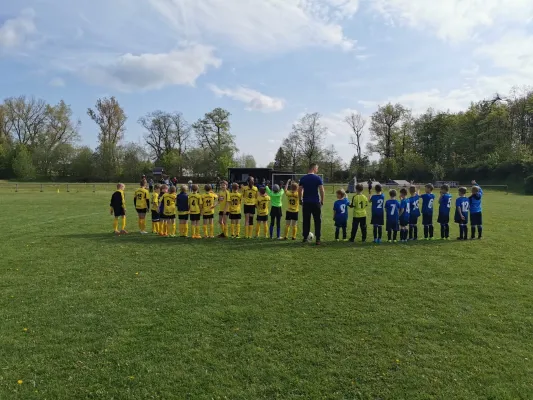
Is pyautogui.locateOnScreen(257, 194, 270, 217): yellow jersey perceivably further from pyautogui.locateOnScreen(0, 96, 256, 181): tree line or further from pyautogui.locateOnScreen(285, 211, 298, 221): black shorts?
pyautogui.locateOnScreen(0, 96, 256, 181): tree line

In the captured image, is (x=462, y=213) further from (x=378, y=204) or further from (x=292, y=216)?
(x=292, y=216)

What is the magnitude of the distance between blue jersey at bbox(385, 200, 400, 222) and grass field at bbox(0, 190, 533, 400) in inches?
92.2

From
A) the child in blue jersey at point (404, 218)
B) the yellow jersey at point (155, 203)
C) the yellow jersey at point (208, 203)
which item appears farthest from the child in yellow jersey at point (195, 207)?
the child in blue jersey at point (404, 218)

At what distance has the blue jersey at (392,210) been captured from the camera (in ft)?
40.3

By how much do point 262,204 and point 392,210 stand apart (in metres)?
4.19

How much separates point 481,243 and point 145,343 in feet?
35.2

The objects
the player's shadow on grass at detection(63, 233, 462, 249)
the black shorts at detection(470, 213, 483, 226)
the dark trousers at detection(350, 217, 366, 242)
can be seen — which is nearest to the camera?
the player's shadow on grass at detection(63, 233, 462, 249)

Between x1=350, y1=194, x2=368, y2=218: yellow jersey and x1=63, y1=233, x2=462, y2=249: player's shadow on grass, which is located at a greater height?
x1=350, y1=194, x2=368, y2=218: yellow jersey

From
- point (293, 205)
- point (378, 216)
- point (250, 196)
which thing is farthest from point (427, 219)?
point (250, 196)

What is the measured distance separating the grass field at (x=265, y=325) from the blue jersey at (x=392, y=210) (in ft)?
7.68

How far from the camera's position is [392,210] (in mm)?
12305

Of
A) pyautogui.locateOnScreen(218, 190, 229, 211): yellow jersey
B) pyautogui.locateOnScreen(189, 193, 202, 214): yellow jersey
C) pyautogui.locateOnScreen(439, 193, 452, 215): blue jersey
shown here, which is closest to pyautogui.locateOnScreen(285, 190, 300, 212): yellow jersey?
pyautogui.locateOnScreen(218, 190, 229, 211): yellow jersey

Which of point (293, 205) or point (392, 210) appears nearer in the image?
point (392, 210)

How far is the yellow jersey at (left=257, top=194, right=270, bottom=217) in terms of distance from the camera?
509 inches
